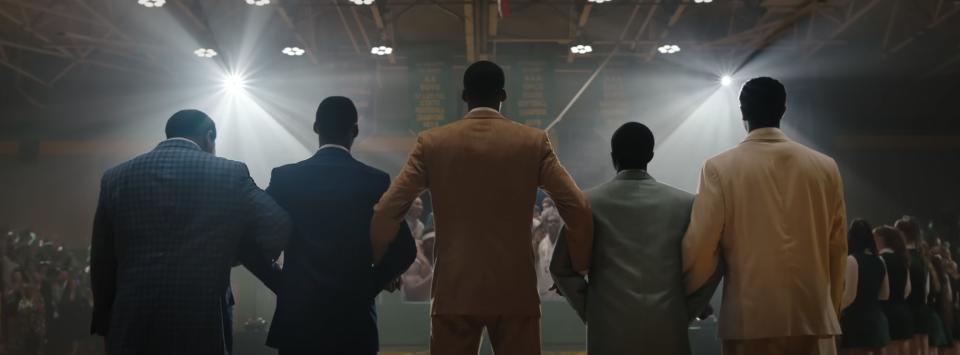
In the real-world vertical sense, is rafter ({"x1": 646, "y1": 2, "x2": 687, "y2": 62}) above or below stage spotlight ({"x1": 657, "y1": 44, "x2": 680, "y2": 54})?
above

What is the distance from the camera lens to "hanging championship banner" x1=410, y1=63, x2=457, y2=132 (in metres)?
12.2

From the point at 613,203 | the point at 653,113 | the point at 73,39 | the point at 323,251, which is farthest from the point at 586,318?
the point at 73,39

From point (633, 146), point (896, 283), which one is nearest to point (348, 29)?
point (896, 283)

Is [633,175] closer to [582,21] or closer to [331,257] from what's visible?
[331,257]

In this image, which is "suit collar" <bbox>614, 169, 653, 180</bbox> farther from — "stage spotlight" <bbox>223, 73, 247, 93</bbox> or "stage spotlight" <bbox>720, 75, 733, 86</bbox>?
"stage spotlight" <bbox>223, 73, 247, 93</bbox>

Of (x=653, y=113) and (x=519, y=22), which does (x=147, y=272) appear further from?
(x=653, y=113)

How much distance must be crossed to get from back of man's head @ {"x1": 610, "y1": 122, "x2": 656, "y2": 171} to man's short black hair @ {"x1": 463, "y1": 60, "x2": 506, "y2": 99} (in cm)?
53

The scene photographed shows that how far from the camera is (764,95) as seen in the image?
317cm

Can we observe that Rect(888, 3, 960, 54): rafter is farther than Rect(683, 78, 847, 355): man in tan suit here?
Yes

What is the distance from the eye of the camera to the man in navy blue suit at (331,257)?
9.81 feet

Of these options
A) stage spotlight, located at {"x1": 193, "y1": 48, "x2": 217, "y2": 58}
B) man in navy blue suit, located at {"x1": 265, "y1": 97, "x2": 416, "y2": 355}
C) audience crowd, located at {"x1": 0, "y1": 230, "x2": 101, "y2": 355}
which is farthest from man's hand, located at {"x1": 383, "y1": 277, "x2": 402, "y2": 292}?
stage spotlight, located at {"x1": 193, "y1": 48, "x2": 217, "y2": 58}

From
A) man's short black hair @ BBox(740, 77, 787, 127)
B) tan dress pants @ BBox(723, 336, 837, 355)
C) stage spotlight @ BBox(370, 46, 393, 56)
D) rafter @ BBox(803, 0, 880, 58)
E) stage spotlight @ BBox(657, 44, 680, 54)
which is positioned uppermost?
rafter @ BBox(803, 0, 880, 58)

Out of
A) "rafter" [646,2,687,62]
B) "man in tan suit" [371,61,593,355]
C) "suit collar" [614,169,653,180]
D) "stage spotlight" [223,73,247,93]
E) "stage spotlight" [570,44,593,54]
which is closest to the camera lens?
"man in tan suit" [371,61,593,355]

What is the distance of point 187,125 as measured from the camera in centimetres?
318
